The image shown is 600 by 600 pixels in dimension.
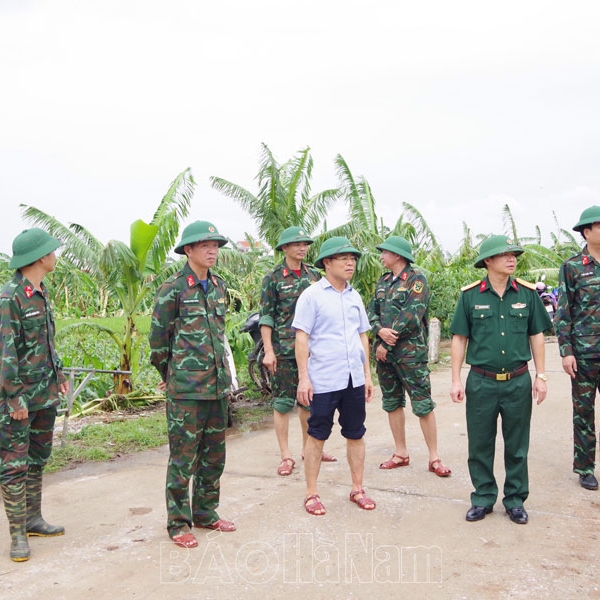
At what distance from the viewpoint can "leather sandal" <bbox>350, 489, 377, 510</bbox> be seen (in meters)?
4.59

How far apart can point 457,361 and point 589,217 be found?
151 cm

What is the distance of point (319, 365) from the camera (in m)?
4.57

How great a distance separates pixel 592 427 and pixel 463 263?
11.4 meters

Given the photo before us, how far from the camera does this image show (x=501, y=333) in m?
4.39

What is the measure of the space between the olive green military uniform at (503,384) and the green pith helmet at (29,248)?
280cm

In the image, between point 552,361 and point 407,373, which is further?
point 552,361

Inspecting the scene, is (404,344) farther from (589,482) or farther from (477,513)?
(589,482)

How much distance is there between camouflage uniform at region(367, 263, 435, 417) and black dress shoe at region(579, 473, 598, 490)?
120 cm

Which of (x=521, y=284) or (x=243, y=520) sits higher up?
(x=521, y=284)

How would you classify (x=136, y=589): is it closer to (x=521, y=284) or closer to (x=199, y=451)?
(x=199, y=451)

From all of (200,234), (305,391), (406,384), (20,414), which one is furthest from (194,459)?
(406,384)

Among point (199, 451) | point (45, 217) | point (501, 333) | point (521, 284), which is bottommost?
point (199, 451)

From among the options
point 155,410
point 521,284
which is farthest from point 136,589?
point 155,410

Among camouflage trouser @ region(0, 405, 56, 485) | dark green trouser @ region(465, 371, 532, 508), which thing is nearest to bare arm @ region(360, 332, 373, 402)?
dark green trouser @ region(465, 371, 532, 508)
